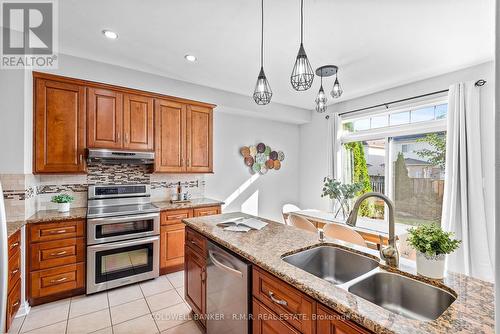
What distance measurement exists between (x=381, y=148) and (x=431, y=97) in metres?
1.00

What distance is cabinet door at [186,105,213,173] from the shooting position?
11.7 feet

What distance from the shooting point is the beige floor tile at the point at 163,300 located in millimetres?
2463

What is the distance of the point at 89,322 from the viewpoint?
2.18 m

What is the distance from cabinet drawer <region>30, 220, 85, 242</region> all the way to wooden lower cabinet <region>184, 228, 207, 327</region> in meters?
1.31

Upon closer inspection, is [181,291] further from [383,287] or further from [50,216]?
[383,287]

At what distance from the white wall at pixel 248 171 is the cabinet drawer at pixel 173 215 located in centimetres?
86

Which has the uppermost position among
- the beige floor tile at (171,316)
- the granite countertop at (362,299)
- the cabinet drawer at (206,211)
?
the granite countertop at (362,299)

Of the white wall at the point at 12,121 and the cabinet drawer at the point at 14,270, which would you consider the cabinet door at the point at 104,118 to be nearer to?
the white wall at the point at 12,121

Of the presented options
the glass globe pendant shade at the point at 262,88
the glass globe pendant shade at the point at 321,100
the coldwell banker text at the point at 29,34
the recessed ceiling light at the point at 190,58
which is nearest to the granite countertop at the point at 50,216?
the coldwell banker text at the point at 29,34

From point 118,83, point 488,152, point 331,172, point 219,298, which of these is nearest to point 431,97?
point 488,152

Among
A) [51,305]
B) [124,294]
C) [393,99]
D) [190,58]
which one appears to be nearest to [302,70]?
[190,58]

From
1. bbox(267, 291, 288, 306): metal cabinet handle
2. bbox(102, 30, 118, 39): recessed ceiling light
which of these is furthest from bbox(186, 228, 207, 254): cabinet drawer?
bbox(102, 30, 118, 39): recessed ceiling light

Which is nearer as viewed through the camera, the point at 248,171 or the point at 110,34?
the point at 110,34

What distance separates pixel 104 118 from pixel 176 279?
219 centimetres
